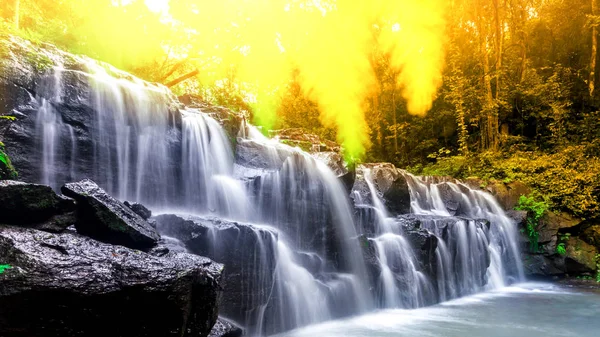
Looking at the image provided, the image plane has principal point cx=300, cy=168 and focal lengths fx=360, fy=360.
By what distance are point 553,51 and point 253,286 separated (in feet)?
69.2

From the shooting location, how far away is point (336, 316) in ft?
20.9

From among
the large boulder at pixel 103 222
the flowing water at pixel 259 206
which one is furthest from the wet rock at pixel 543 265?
the large boulder at pixel 103 222

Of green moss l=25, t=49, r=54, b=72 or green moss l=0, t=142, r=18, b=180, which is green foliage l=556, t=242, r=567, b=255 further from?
green moss l=25, t=49, r=54, b=72

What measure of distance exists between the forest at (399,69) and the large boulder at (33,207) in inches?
298

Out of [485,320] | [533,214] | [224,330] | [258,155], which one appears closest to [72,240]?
[224,330]

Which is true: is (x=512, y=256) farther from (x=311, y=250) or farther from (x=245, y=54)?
(x=245, y=54)

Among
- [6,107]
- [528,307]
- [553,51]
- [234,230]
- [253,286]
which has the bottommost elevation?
[528,307]

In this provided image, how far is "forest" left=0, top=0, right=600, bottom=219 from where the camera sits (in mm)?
13062

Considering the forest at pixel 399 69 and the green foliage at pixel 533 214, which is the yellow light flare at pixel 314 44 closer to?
the forest at pixel 399 69

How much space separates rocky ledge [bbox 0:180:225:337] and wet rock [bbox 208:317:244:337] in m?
0.08

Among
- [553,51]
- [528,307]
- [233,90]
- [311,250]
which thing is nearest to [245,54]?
[233,90]

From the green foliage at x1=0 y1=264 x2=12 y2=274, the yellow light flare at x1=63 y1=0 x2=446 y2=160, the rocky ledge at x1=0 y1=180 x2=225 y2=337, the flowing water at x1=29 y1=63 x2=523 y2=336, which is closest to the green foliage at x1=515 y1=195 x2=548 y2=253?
the flowing water at x1=29 y1=63 x2=523 y2=336

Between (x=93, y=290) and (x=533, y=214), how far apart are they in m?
13.1

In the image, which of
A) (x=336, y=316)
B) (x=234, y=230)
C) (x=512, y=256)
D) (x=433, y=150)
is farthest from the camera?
(x=433, y=150)
